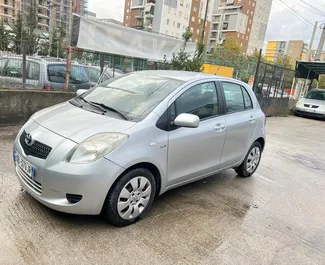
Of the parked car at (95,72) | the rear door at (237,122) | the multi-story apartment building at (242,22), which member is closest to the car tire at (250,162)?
the rear door at (237,122)

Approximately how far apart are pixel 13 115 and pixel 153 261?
5.08 m

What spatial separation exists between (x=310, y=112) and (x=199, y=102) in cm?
1258

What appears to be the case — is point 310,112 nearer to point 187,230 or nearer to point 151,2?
point 187,230

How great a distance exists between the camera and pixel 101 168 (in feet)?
8.26

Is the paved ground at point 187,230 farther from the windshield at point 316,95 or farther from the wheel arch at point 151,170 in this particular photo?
the windshield at point 316,95

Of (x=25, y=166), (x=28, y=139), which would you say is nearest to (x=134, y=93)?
(x=28, y=139)

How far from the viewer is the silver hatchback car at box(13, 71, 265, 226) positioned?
2.55 metres

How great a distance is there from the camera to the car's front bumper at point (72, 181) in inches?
97.9

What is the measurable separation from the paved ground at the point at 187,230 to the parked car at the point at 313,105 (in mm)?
10807

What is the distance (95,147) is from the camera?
258 cm

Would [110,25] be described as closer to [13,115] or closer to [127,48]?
[127,48]

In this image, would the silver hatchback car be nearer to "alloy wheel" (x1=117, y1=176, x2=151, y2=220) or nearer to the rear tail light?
"alloy wheel" (x1=117, y1=176, x2=151, y2=220)

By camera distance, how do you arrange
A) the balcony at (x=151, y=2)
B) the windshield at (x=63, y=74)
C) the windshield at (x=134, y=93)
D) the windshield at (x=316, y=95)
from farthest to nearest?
1. the balcony at (x=151, y=2)
2. the windshield at (x=316, y=95)
3. the windshield at (x=63, y=74)
4. the windshield at (x=134, y=93)

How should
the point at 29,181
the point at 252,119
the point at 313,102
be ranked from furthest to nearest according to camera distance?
the point at 313,102 → the point at 252,119 → the point at 29,181
